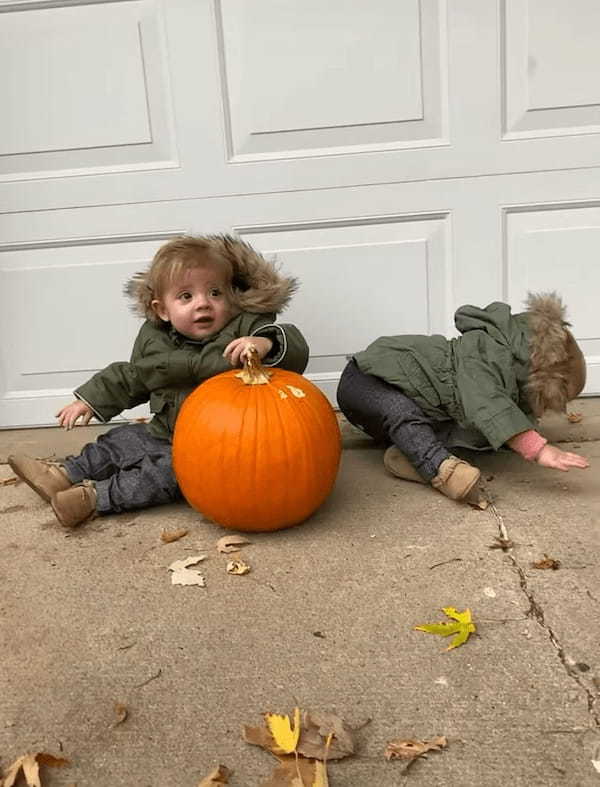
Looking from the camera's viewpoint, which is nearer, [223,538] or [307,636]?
[307,636]

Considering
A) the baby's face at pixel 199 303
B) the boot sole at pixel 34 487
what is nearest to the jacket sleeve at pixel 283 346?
the baby's face at pixel 199 303

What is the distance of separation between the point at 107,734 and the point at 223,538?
815 millimetres

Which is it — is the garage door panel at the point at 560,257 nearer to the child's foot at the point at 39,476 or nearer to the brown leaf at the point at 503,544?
the brown leaf at the point at 503,544

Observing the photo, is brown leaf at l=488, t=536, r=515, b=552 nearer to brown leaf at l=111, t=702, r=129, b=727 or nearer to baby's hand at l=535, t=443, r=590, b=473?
baby's hand at l=535, t=443, r=590, b=473

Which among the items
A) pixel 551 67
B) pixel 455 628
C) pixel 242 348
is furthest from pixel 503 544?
pixel 551 67

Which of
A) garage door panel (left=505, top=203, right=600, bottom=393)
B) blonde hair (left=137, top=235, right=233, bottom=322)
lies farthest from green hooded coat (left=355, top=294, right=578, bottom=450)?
garage door panel (left=505, top=203, right=600, bottom=393)

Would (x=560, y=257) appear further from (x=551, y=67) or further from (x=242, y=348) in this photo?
(x=242, y=348)

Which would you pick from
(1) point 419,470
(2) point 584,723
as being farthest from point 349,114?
(2) point 584,723

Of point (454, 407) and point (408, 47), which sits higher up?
point (408, 47)

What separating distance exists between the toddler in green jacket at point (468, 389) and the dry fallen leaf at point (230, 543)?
2.15 ft

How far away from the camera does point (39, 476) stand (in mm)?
2414

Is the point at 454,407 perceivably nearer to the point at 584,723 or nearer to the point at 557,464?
the point at 557,464

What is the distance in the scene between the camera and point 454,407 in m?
2.48

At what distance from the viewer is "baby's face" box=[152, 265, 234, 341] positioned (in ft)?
7.91
